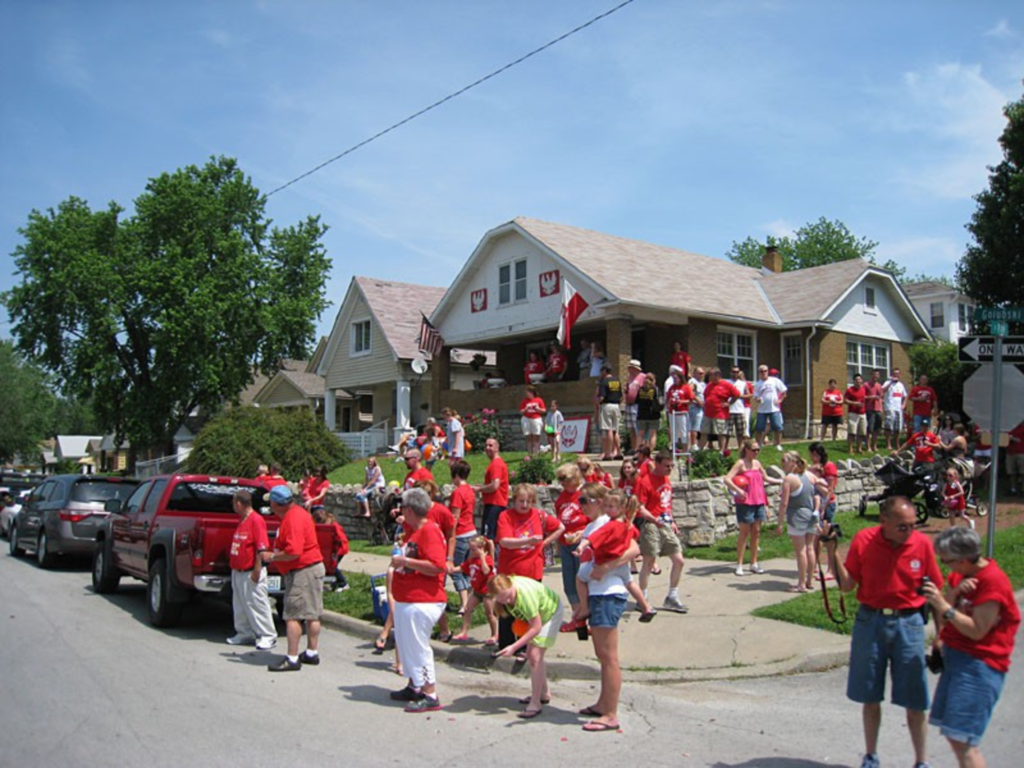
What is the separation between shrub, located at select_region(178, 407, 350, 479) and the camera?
24609 millimetres

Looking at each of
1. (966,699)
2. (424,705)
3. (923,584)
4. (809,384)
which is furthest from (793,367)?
(966,699)

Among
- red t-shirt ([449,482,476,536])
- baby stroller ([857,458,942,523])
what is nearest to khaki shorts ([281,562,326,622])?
red t-shirt ([449,482,476,536])

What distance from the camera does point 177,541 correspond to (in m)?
9.39

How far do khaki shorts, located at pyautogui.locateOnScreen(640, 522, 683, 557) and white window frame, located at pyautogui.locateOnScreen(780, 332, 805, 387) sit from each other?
17.3 meters

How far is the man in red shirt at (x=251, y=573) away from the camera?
852 centimetres

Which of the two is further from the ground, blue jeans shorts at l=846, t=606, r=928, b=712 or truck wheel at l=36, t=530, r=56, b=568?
blue jeans shorts at l=846, t=606, r=928, b=712

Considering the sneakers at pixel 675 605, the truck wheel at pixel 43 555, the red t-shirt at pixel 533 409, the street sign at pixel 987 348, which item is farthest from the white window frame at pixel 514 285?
the sneakers at pixel 675 605

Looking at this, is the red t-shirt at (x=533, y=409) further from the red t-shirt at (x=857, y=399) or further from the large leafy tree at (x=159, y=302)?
the large leafy tree at (x=159, y=302)

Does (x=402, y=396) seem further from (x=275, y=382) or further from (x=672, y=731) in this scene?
(x=672, y=731)

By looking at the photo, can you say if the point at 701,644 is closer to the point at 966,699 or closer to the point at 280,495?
the point at 966,699

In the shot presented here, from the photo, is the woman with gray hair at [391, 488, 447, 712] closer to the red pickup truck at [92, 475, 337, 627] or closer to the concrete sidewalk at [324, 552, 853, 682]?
the concrete sidewalk at [324, 552, 853, 682]

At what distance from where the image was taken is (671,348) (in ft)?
79.2

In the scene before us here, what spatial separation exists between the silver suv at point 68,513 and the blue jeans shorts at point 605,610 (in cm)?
1114

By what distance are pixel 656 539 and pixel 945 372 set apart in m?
18.1
